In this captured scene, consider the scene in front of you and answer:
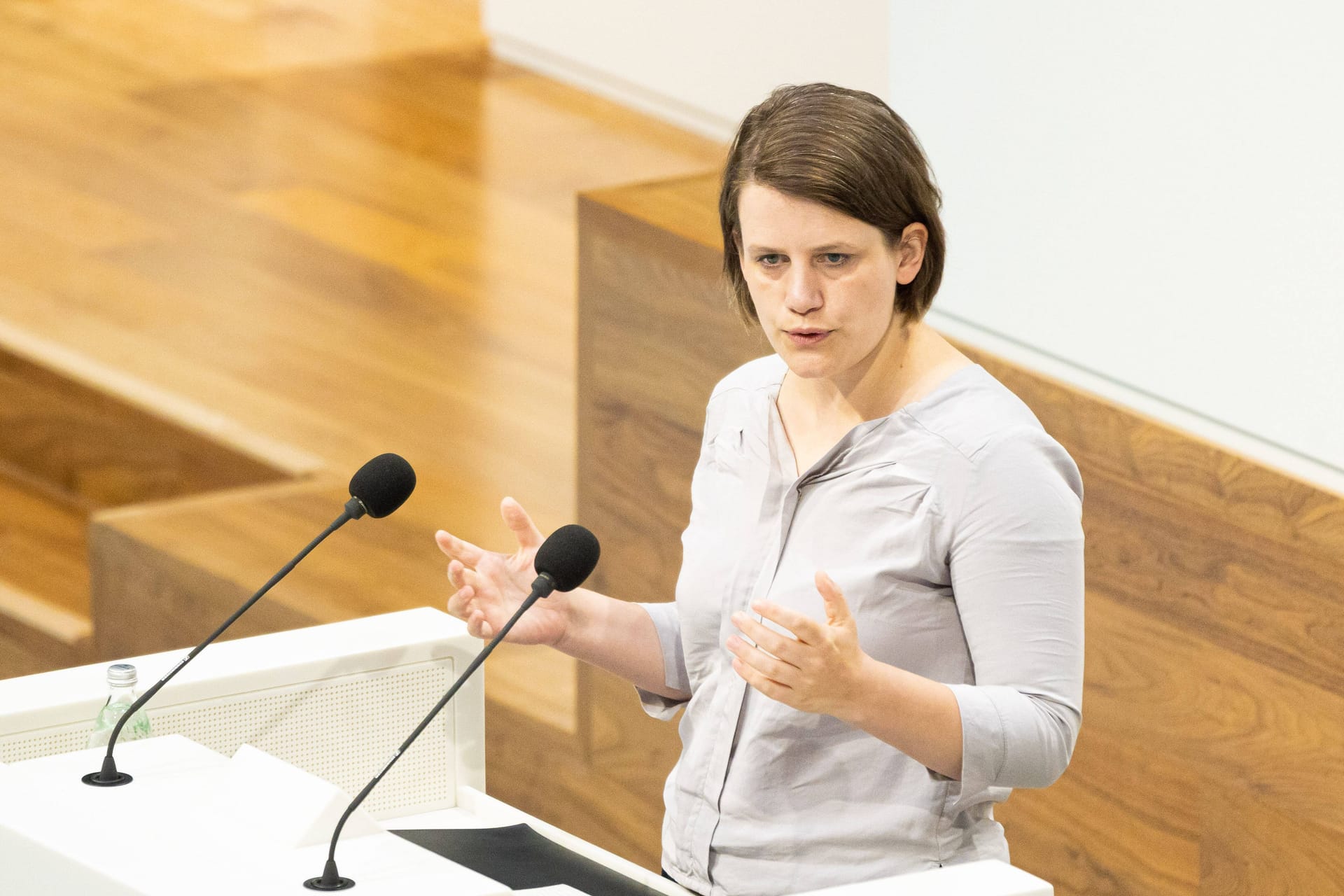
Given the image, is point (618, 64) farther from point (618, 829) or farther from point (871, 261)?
point (871, 261)

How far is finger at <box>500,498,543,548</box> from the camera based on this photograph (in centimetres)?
154

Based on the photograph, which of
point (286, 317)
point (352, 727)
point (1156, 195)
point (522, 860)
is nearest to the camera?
point (522, 860)

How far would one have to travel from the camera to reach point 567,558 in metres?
1.41

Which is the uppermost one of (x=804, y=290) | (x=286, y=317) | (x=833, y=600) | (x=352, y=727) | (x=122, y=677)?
(x=804, y=290)

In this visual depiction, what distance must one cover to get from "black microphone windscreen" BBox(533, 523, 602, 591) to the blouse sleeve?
0.78 feet

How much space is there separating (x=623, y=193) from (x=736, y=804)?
165 cm

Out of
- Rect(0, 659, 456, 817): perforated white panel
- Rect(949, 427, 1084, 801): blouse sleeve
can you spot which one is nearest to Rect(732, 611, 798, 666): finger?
Rect(949, 427, 1084, 801): blouse sleeve

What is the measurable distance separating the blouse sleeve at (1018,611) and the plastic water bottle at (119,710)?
0.61 m

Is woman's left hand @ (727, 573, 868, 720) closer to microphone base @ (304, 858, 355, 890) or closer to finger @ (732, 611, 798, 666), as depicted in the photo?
finger @ (732, 611, 798, 666)

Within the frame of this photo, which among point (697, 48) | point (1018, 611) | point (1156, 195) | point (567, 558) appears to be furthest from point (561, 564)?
point (697, 48)

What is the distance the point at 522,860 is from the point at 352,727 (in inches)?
10.4

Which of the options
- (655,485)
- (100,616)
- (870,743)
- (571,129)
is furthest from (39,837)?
(571,129)

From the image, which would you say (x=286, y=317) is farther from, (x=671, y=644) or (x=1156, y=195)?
(x=671, y=644)

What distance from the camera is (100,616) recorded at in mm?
3615
